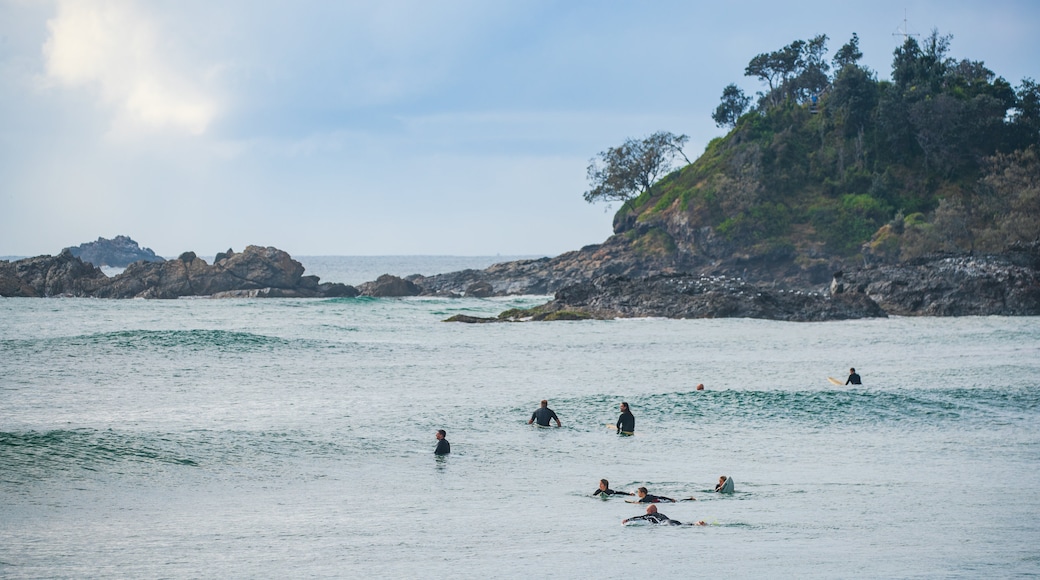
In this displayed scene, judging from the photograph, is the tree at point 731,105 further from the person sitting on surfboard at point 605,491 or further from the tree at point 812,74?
the person sitting on surfboard at point 605,491

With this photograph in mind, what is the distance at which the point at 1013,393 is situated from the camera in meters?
33.9

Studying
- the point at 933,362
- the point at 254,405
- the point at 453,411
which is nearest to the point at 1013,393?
the point at 933,362

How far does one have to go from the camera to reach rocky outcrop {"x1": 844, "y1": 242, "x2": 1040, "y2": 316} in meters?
60.3

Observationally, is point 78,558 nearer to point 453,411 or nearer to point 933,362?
point 453,411

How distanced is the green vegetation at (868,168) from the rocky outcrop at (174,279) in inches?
1572

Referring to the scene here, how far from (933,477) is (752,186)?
78096 millimetres

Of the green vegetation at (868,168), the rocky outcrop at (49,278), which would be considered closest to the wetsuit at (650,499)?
the green vegetation at (868,168)

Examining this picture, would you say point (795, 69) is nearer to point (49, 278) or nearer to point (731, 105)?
point (731, 105)

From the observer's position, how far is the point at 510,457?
25516 mm

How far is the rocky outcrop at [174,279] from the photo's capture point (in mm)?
87062

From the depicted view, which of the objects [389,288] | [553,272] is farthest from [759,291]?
[389,288]

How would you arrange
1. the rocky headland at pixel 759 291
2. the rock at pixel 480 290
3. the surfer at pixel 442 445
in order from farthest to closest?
the rock at pixel 480 290 → the rocky headland at pixel 759 291 → the surfer at pixel 442 445

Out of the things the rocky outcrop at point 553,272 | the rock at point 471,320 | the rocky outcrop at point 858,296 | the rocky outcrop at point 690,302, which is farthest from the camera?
the rocky outcrop at point 553,272

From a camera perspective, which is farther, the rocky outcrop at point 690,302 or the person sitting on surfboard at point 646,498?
the rocky outcrop at point 690,302
